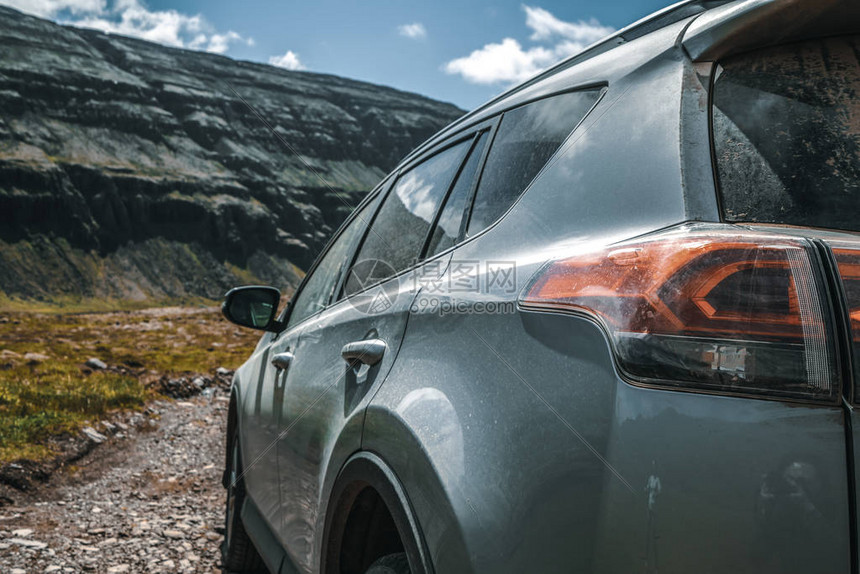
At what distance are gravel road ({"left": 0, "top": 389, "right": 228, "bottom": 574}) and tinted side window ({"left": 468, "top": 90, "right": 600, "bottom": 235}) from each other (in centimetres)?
342

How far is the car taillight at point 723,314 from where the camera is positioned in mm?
875

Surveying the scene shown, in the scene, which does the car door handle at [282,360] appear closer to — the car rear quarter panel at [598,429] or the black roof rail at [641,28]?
the car rear quarter panel at [598,429]

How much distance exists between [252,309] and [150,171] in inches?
4987

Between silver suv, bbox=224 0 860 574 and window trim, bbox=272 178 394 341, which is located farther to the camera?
window trim, bbox=272 178 394 341

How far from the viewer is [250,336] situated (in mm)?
32281

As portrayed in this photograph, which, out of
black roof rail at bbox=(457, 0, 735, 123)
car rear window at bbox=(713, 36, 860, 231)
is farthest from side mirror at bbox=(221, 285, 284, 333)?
car rear window at bbox=(713, 36, 860, 231)

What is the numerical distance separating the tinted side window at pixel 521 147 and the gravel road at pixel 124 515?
3.42 metres

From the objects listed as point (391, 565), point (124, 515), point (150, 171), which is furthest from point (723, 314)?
point (150, 171)

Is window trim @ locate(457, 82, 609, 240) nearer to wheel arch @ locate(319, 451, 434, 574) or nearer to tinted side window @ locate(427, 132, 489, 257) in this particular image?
tinted side window @ locate(427, 132, 489, 257)

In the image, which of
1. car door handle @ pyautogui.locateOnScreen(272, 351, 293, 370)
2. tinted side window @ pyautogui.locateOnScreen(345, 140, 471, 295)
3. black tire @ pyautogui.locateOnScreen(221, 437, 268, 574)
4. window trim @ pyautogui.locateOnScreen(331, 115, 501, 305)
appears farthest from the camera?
black tire @ pyautogui.locateOnScreen(221, 437, 268, 574)

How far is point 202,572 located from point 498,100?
136 inches

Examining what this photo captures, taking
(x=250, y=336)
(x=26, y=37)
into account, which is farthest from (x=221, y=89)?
(x=250, y=336)

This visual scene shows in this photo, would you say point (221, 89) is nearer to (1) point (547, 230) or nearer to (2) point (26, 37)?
(2) point (26, 37)

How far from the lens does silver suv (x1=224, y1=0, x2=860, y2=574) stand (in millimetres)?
857
